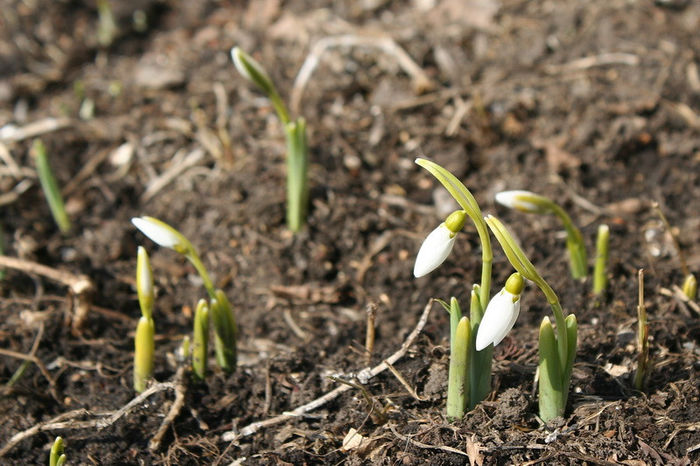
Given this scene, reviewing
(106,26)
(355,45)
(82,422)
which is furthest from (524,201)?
(106,26)

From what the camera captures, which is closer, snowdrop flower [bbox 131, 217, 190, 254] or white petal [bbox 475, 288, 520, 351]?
white petal [bbox 475, 288, 520, 351]

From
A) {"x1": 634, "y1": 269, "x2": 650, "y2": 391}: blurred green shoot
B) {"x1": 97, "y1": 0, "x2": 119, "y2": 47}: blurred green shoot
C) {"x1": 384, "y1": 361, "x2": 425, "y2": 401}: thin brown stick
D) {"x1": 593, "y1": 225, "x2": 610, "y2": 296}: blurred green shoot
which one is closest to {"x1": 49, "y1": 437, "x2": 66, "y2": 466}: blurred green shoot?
{"x1": 384, "y1": 361, "x2": 425, "y2": 401}: thin brown stick

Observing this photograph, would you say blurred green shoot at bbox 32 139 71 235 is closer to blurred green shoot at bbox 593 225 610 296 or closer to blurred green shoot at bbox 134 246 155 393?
blurred green shoot at bbox 134 246 155 393

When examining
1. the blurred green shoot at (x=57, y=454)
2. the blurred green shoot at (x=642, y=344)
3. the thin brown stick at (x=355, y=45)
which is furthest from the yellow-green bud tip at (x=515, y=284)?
the thin brown stick at (x=355, y=45)

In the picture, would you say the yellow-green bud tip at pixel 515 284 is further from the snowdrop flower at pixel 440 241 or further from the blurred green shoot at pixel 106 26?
the blurred green shoot at pixel 106 26

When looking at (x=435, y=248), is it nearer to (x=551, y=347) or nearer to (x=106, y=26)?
(x=551, y=347)
